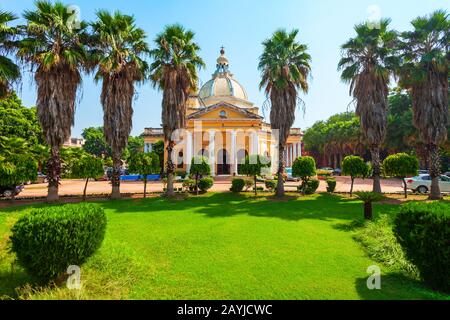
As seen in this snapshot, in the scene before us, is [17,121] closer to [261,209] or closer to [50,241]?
[261,209]

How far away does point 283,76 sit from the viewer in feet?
59.9

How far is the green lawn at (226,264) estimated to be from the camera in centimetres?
486

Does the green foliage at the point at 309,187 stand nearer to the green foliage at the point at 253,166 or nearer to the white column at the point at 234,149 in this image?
the green foliage at the point at 253,166

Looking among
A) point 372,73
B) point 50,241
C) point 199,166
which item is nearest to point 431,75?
point 372,73

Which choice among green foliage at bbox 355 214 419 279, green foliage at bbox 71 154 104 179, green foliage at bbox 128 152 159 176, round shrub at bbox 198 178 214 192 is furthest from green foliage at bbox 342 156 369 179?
green foliage at bbox 71 154 104 179

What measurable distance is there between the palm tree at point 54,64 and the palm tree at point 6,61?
2.45 feet

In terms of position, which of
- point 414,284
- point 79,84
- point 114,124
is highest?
point 79,84

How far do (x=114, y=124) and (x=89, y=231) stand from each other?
1366 centimetres

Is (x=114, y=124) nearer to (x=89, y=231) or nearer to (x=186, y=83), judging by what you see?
(x=186, y=83)

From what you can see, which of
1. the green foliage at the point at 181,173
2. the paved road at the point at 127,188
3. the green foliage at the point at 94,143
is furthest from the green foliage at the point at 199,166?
the green foliage at the point at 94,143

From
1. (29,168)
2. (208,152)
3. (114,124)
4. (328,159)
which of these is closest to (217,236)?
(114,124)

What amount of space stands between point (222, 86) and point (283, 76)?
117 ft

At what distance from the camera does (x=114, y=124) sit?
17.5m
